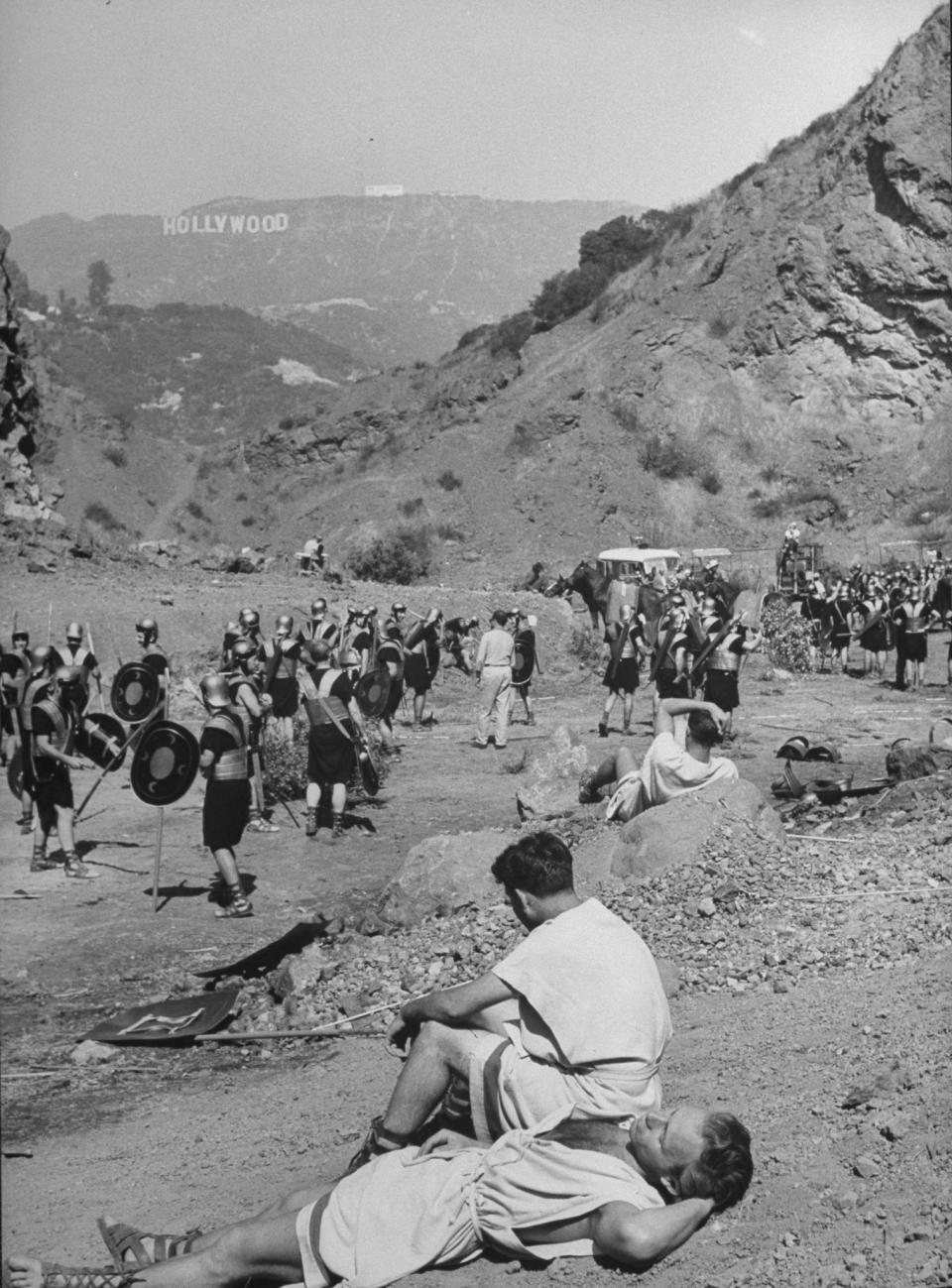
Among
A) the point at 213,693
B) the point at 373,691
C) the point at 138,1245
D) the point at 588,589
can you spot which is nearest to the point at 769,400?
the point at 588,589

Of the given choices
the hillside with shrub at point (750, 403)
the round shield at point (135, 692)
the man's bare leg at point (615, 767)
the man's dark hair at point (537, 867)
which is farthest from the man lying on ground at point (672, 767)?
the hillside with shrub at point (750, 403)

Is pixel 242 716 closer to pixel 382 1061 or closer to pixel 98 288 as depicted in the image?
pixel 382 1061

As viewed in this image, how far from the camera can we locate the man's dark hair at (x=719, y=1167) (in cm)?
429

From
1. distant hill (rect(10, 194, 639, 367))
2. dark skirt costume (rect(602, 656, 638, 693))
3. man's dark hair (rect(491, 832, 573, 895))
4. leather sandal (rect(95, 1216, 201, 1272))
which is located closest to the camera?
leather sandal (rect(95, 1216, 201, 1272))

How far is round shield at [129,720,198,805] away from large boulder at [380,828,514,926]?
6.53 ft

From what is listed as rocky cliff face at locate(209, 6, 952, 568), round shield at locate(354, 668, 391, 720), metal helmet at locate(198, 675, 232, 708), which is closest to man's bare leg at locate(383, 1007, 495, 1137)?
metal helmet at locate(198, 675, 232, 708)

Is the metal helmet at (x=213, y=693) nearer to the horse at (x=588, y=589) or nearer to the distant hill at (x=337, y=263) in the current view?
the horse at (x=588, y=589)

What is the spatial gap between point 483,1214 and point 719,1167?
Result: 0.72 metres

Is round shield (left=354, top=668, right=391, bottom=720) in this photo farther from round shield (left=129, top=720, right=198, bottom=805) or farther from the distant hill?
the distant hill

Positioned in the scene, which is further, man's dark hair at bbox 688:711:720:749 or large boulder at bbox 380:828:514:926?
man's dark hair at bbox 688:711:720:749

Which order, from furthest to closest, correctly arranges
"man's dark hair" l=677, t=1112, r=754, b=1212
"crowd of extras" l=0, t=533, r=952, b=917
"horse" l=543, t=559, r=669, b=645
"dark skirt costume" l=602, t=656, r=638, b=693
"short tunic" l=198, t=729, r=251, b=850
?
1. "horse" l=543, t=559, r=669, b=645
2. "dark skirt costume" l=602, t=656, r=638, b=693
3. "crowd of extras" l=0, t=533, r=952, b=917
4. "short tunic" l=198, t=729, r=251, b=850
5. "man's dark hair" l=677, t=1112, r=754, b=1212

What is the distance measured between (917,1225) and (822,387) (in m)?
45.9

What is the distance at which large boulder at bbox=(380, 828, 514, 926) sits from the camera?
908 centimetres

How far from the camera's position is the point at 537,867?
4.81 m
